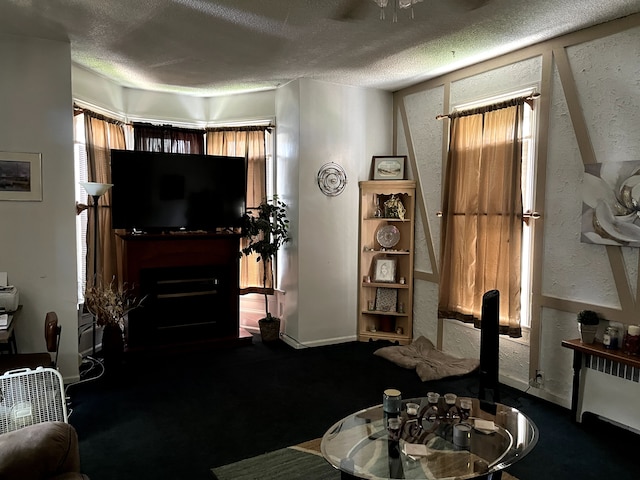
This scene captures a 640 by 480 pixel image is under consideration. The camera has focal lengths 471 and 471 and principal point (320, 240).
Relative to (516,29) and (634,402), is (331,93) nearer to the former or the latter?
(516,29)

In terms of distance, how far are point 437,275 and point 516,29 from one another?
7.65ft

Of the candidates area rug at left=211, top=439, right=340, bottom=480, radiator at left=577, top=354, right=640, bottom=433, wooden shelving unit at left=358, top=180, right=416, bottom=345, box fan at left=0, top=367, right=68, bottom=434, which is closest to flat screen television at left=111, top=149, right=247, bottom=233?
wooden shelving unit at left=358, top=180, right=416, bottom=345

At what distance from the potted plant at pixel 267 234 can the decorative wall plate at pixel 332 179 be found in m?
0.51

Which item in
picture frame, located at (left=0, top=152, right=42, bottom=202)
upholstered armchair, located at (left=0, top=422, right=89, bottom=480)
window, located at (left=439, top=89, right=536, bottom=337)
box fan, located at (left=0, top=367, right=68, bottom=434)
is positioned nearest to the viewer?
upholstered armchair, located at (left=0, top=422, right=89, bottom=480)

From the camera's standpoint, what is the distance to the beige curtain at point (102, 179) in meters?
4.57

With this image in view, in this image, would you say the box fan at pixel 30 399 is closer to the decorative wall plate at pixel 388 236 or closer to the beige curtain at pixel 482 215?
the beige curtain at pixel 482 215

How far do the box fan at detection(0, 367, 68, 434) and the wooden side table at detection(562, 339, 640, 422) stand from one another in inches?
124

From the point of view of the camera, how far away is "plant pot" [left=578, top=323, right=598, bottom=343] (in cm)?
324

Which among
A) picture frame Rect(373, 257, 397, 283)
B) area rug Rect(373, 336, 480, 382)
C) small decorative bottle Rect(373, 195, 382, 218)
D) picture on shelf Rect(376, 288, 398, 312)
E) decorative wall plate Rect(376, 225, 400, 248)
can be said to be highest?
small decorative bottle Rect(373, 195, 382, 218)

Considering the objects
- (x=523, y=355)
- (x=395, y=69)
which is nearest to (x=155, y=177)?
(x=395, y=69)

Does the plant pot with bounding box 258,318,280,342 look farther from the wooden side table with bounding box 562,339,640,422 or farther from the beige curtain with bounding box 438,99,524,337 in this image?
the wooden side table with bounding box 562,339,640,422

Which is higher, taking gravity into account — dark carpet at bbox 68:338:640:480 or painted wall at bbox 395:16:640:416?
painted wall at bbox 395:16:640:416

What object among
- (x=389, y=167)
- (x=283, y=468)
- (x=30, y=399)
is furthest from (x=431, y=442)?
(x=389, y=167)

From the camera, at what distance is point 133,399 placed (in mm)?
3607
